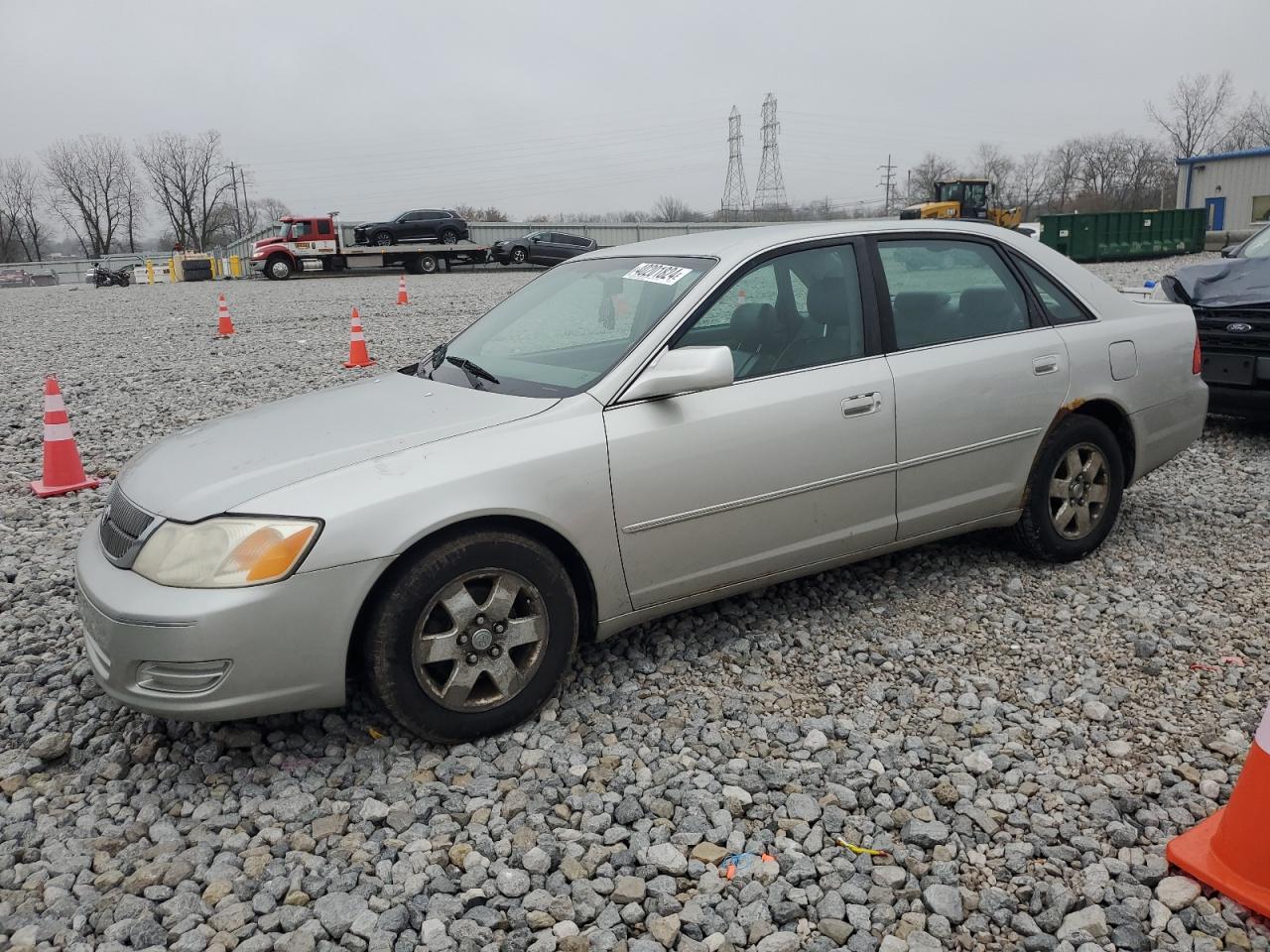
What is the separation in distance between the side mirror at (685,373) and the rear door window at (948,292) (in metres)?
1.02

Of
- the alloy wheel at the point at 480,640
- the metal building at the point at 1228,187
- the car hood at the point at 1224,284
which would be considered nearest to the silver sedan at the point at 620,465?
the alloy wheel at the point at 480,640

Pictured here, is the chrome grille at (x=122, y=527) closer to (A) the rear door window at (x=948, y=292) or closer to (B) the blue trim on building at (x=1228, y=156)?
(A) the rear door window at (x=948, y=292)

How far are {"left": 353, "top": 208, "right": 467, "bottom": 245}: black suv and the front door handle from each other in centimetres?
3647

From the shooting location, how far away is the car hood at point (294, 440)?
3096mm

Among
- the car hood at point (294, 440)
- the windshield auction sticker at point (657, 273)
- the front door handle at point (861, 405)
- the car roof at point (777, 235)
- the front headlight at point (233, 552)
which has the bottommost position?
the front headlight at point (233, 552)

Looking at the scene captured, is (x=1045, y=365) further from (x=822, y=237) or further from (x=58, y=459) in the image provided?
(x=58, y=459)

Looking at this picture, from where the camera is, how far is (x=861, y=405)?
3875 mm

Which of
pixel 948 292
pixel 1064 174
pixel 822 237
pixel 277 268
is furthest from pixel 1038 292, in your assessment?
pixel 1064 174

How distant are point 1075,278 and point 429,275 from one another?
3298 cm

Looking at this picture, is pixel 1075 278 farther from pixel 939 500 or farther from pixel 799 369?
pixel 799 369

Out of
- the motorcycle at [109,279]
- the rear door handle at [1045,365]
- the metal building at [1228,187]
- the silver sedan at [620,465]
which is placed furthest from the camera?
the metal building at [1228,187]

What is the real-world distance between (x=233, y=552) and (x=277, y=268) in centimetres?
3465

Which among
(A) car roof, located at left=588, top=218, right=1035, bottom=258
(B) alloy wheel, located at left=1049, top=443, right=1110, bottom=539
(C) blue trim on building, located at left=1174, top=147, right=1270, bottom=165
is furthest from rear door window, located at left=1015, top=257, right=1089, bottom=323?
(C) blue trim on building, located at left=1174, top=147, right=1270, bottom=165

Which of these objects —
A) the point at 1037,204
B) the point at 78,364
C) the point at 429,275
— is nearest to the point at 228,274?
the point at 429,275
